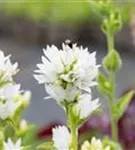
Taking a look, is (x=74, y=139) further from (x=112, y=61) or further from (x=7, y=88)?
(x=112, y=61)

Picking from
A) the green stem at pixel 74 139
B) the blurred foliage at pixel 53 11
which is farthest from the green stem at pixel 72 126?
the blurred foliage at pixel 53 11

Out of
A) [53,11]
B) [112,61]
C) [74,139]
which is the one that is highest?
[53,11]

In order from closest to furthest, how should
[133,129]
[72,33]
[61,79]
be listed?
1. [61,79]
2. [133,129]
3. [72,33]

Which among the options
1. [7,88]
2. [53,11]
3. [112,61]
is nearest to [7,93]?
[7,88]

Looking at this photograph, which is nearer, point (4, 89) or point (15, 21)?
point (4, 89)

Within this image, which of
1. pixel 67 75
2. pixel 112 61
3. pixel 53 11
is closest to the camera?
pixel 67 75

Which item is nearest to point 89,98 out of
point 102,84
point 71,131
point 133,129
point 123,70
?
point 71,131

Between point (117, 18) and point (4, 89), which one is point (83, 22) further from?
point (4, 89)

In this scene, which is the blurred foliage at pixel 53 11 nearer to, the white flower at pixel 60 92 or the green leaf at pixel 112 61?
the green leaf at pixel 112 61
